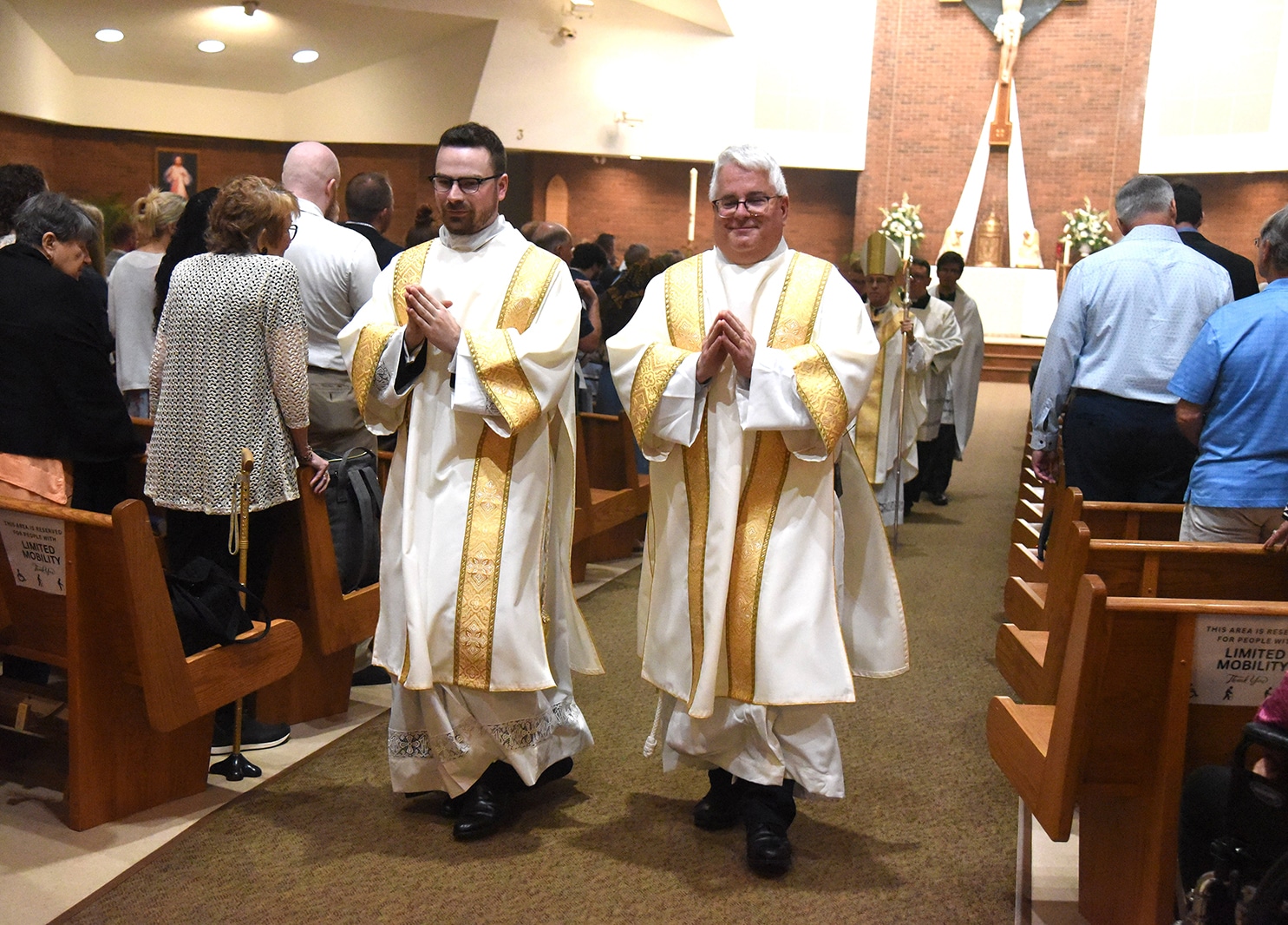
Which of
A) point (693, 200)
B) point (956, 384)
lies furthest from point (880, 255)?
point (693, 200)

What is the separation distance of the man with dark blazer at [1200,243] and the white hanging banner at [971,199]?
14.1m

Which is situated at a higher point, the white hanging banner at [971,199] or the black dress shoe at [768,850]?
the white hanging banner at [971,199]

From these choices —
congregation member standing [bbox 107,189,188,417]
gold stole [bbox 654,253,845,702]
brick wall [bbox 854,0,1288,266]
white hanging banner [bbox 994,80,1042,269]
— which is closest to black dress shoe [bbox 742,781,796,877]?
gold stole [bbox 654,253,845,702]

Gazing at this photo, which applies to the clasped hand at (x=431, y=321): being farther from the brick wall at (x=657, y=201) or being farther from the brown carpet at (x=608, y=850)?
the brick wall at (x=657, y=201)

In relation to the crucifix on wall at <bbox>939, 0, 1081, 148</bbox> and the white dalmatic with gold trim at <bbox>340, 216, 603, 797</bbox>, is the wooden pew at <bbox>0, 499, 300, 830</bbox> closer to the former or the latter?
the white dalmatic with gold trim at <bbox>340, 216, 603, 797</bbox>

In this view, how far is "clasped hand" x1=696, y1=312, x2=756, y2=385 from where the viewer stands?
2910 mm

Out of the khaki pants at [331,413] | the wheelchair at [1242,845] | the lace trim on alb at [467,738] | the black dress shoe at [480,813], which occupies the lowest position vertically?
the black dress shoe at [480,813]

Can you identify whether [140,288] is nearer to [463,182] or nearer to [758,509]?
[463,182]

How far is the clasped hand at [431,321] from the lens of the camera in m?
3.08

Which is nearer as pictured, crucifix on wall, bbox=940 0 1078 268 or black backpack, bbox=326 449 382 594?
black backpack, bbox=326 449 382 594

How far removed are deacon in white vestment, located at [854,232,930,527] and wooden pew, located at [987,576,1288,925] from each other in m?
4.28

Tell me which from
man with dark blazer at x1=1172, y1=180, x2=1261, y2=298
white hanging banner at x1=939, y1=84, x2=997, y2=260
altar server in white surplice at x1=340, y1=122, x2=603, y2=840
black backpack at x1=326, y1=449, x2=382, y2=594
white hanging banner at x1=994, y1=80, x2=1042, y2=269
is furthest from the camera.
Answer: white hanging banner at x1=939, y1=84, x2=997, y2=260

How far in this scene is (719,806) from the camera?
331 centimetres

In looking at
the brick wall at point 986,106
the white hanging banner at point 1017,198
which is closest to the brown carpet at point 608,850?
the white hanging banner at point 1017,198
